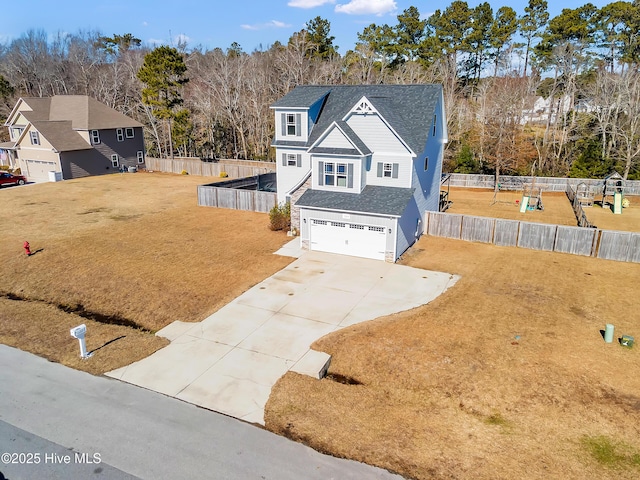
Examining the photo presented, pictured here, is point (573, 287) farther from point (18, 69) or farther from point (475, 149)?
point (18, 69)

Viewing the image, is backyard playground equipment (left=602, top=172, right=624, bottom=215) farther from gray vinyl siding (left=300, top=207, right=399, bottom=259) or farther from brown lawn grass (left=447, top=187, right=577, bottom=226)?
gray vinyl siding (left=300, top=207, right=399, bottom=259)

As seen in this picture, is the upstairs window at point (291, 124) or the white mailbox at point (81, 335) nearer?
the white mailbox at point (81, 335)

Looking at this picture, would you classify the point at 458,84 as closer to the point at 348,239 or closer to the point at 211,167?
the point at 211,167

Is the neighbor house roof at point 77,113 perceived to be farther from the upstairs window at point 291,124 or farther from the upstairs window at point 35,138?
the upstairs window at point 291,124

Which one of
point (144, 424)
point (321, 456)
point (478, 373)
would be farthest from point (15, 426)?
point (478, 373)

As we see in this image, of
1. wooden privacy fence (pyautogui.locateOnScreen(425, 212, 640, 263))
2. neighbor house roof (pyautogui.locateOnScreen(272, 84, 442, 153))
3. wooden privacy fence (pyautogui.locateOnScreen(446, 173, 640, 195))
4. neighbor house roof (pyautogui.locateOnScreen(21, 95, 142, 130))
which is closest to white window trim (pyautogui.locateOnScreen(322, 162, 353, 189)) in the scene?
neighbor house roof (pyautogui.locateOnScreen(272, 84, 442, 153))

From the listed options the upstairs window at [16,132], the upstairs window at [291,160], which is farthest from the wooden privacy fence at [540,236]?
the upstairs window at [16,132]

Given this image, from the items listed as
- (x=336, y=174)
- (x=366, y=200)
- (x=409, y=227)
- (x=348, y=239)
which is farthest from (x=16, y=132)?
(x=409, y=227)
